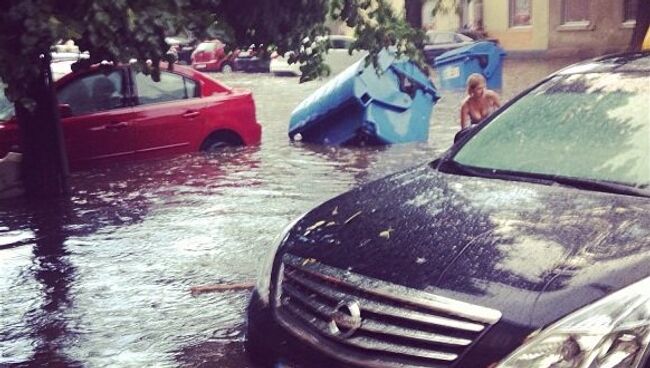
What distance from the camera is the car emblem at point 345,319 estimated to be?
3.09 meters

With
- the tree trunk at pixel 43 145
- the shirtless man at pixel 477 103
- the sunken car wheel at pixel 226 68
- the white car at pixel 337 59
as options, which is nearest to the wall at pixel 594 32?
the white car at pixel 337 59

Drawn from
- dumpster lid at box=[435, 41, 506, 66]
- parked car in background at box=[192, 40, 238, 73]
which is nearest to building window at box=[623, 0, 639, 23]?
dumpster lid at box=[435, 41, 506, 66]

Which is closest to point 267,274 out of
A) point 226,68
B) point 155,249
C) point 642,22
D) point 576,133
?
point 576,133

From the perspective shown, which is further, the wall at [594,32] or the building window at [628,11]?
the wall at [594,32]

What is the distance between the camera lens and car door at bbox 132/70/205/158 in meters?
10.9

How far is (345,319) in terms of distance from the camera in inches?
123

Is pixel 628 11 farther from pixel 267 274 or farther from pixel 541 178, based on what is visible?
pixel 267 274

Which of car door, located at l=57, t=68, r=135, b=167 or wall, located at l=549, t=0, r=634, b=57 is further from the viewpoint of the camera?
wall, located at l=549, t=0, r=634, b=57

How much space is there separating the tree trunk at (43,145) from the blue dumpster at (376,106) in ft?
17.2

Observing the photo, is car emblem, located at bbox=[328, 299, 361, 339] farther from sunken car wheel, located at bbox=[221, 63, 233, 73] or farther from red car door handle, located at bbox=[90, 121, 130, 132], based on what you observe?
sunken car wheel, located at bbox=[221, 63, 233, 73]

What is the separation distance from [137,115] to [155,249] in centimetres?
364

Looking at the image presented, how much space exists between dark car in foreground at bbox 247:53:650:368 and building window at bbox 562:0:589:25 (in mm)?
32221

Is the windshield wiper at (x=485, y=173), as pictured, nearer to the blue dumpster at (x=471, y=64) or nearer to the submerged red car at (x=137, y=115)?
the submerged red car at (x=137, y=115)

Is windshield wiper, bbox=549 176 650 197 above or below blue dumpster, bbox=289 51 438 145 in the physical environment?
above
